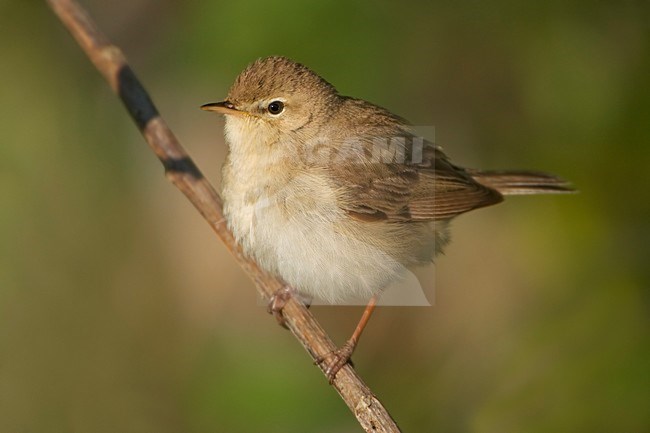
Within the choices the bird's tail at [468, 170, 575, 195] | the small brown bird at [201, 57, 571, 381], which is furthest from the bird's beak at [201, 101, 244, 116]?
the bird's tail at [468, 170, 575, 195]

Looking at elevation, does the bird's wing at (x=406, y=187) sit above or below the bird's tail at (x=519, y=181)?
above

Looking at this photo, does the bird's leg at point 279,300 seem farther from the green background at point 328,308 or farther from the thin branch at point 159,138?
the green background at point 328,308

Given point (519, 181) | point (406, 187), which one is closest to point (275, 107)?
point (406, 187)

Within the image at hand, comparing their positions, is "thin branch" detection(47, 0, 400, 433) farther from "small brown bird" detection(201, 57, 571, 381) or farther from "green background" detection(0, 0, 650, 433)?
"green background" detection(0, 0, 650, 433)

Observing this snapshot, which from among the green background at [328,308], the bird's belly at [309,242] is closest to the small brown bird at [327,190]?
the bird's belly at [309,242]

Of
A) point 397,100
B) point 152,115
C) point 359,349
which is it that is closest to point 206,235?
point 359,349

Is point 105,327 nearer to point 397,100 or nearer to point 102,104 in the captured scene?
point 102,104

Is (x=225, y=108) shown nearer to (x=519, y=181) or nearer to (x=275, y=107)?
(x=275, y=107)
